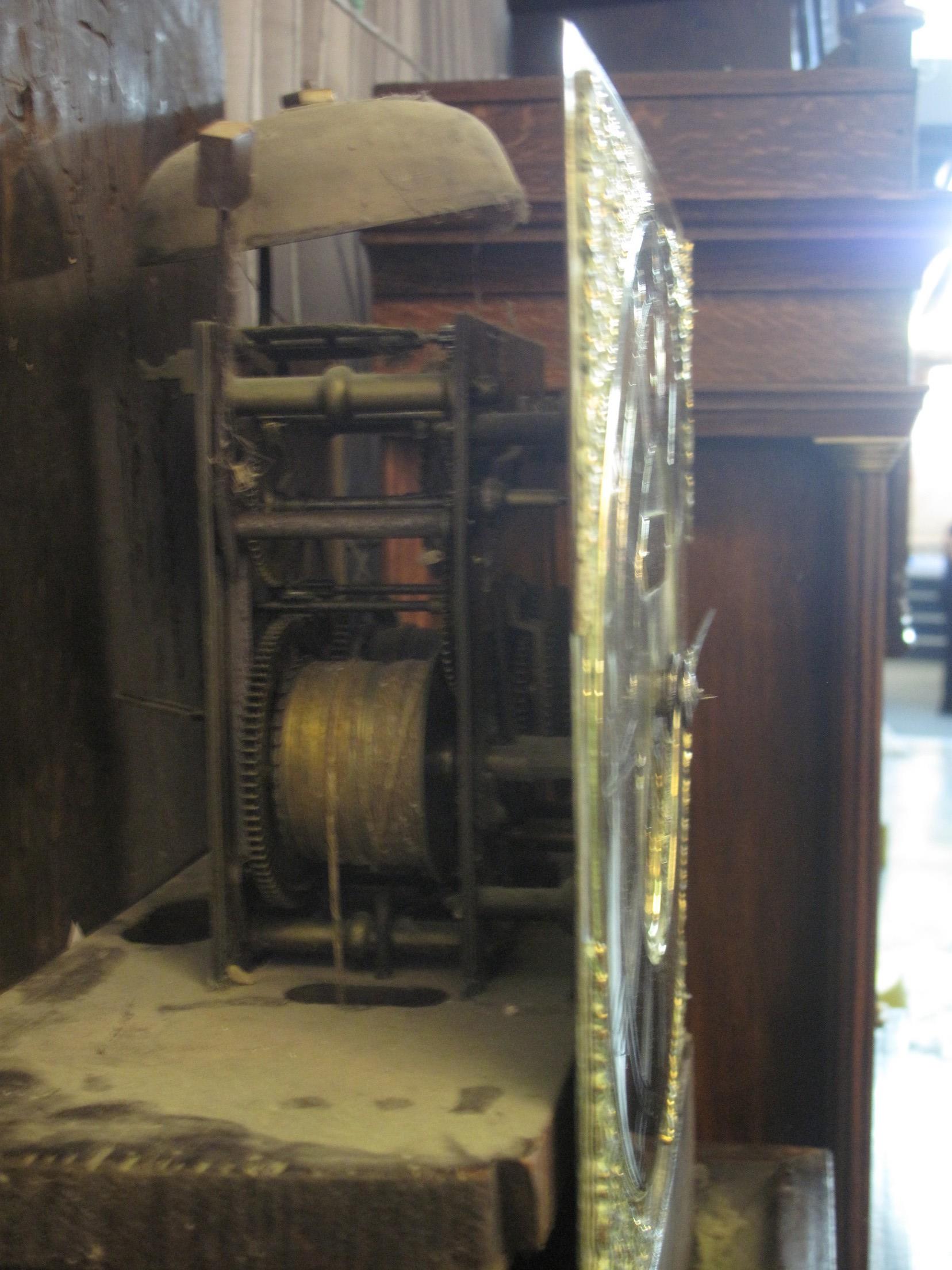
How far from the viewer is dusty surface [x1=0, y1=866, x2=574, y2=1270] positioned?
34.4 inches

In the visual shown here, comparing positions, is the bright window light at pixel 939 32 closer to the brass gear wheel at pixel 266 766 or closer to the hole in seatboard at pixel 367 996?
the brass gear wheel at pixel 266 766

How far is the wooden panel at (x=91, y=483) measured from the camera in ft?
3.91

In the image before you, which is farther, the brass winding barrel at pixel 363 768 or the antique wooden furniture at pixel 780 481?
the antique wooden furniture at pixel 780 481

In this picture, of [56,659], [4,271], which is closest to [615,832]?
[56,659]

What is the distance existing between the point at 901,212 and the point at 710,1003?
1222 mm

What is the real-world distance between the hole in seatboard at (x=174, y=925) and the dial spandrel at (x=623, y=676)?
0.45m

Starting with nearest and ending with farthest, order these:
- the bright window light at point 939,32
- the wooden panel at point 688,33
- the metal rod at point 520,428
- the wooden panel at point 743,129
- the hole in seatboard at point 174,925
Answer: the metal rod at point 520,428, the hole in seatboard at point 174,925, the wooden panel at point 743,129, the wooden panel at point 688,33, the bright window light at point 939,32

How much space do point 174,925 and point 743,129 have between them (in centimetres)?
132

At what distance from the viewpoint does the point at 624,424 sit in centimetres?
103

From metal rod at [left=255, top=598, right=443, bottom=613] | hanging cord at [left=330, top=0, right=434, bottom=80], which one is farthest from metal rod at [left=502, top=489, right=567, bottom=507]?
hanging cord at [left=330, top=0, right=434, bottom=80]

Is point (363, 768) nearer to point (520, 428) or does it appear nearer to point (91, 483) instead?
point (520, 428)

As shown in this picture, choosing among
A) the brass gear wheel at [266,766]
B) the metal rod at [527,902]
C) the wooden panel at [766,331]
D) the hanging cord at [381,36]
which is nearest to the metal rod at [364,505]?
the brass gear wheel at [266,766]

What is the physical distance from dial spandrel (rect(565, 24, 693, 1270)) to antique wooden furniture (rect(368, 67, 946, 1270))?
521 millimetres

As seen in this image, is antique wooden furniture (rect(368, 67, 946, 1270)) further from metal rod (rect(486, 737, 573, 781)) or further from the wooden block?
metal rod (rect(486, 737, 573, 781))
